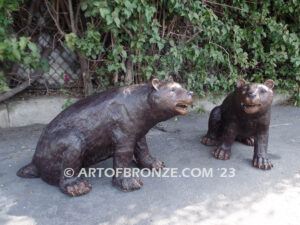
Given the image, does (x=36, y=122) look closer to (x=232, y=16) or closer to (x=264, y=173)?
(x=264, y=173)

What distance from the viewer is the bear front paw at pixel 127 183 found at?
116 inches

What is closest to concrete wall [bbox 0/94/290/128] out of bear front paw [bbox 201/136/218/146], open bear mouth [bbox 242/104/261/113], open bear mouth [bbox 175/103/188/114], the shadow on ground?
the shadow on ground

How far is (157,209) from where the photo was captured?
2.68 metres

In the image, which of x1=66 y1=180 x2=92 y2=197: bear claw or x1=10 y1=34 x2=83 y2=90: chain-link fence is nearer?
x1=66 y1=180 x2=92 y2=197: bear claw

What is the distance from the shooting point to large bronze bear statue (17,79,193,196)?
2.74m

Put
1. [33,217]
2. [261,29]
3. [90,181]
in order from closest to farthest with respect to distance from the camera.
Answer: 1. [33,217]
2. [90,181]
3. [261,29]

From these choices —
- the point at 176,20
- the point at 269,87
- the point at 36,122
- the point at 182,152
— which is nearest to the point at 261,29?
the point at 176,20

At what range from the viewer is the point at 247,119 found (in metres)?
3.32

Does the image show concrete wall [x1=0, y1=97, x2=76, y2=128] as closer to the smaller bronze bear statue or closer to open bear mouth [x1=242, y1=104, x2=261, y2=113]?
the smaller bronze bear statue

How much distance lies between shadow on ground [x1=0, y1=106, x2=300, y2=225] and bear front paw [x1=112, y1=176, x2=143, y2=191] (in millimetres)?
58

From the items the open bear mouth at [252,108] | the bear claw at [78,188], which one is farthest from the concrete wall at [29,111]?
the open bear mouth at [252,108]

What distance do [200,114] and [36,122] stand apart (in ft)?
10.2

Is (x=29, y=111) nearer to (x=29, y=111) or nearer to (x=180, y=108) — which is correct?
(x=29, y=111)

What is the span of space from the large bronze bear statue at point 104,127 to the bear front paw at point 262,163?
134 cm
